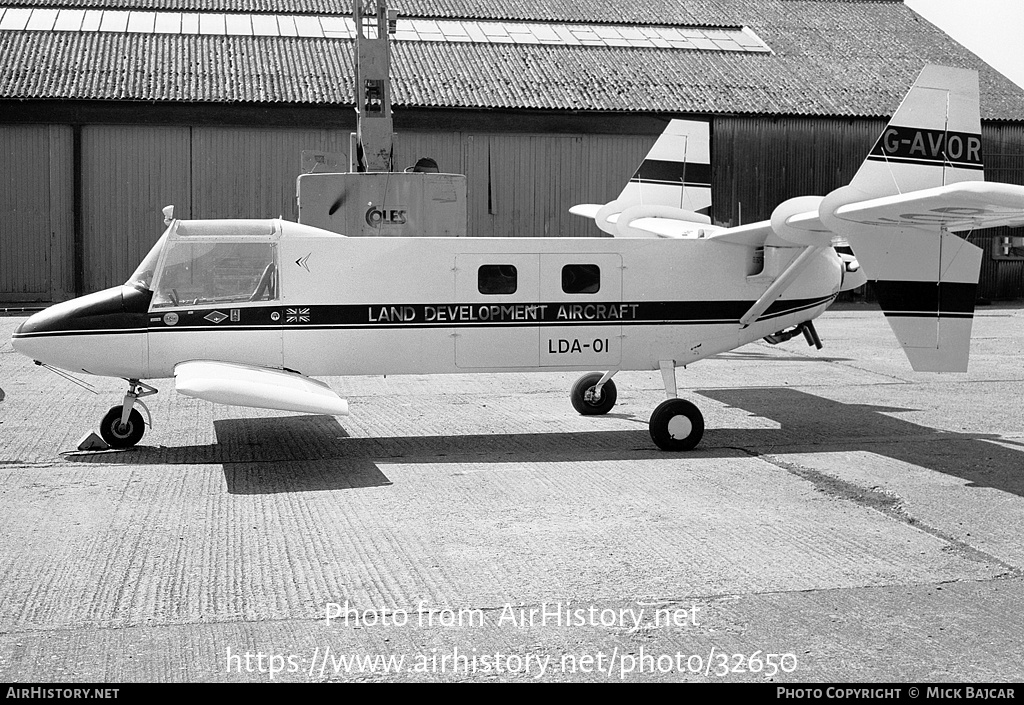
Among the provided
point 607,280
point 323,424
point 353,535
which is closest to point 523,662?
point 353,535

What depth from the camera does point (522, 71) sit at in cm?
2984

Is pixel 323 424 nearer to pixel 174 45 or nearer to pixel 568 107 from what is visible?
pixel 568 107

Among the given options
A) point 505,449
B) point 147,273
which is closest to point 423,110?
point 147,273

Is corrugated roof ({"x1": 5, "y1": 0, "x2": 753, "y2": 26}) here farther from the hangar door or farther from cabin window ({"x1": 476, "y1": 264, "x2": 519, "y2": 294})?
cabin window ({"x1": 476, "y1": 264, "x2": 519, "y2": 294})

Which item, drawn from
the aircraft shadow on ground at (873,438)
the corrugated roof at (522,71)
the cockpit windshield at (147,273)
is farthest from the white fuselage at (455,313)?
the corrugated roof at (522,71)

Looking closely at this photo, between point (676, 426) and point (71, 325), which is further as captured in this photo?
point (676, 426)

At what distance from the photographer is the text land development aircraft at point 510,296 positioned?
9062 mm

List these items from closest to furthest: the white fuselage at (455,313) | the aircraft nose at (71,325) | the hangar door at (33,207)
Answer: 1. the aircraft nose at (71,325)
2. the white fuselage at (455,313)
3. the hangar door at (33,207)

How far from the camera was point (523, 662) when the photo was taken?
464 cm

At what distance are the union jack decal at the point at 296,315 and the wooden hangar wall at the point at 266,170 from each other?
59.5 ft

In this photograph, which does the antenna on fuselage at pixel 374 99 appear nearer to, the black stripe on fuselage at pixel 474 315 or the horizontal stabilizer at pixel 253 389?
the black stripe on fuselage at pixel 474 315

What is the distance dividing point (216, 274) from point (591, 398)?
4214 millimetres

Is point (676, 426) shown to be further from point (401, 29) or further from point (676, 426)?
point (401, 29)

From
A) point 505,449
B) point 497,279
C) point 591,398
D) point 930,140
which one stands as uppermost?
point 930,140
